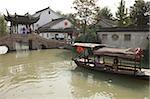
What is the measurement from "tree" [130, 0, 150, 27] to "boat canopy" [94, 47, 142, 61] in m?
14.7

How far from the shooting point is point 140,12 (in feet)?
109

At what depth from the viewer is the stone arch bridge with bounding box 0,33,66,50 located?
37.1 metres

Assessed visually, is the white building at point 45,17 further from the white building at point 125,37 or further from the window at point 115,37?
the window at point 115,37

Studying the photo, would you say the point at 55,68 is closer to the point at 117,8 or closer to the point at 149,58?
the point at 149,58

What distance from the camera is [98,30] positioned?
1257 inches

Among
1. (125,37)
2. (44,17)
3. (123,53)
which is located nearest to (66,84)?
(123,53)

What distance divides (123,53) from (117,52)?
0.57 metres

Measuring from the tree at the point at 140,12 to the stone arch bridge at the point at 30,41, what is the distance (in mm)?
12878

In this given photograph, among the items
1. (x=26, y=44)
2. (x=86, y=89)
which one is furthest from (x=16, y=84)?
(x=26, y=44)

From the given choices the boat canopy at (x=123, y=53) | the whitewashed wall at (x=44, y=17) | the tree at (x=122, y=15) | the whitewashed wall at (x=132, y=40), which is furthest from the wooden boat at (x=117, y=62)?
the whitewashed wall at (x=44, y=17)

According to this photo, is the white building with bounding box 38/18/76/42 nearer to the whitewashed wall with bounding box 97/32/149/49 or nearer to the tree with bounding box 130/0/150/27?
the tree with bounding box 130/0/150/27

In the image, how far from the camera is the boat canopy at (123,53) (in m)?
17.6

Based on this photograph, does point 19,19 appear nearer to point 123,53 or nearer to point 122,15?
point 122,15

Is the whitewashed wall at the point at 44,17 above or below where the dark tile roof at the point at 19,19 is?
above
